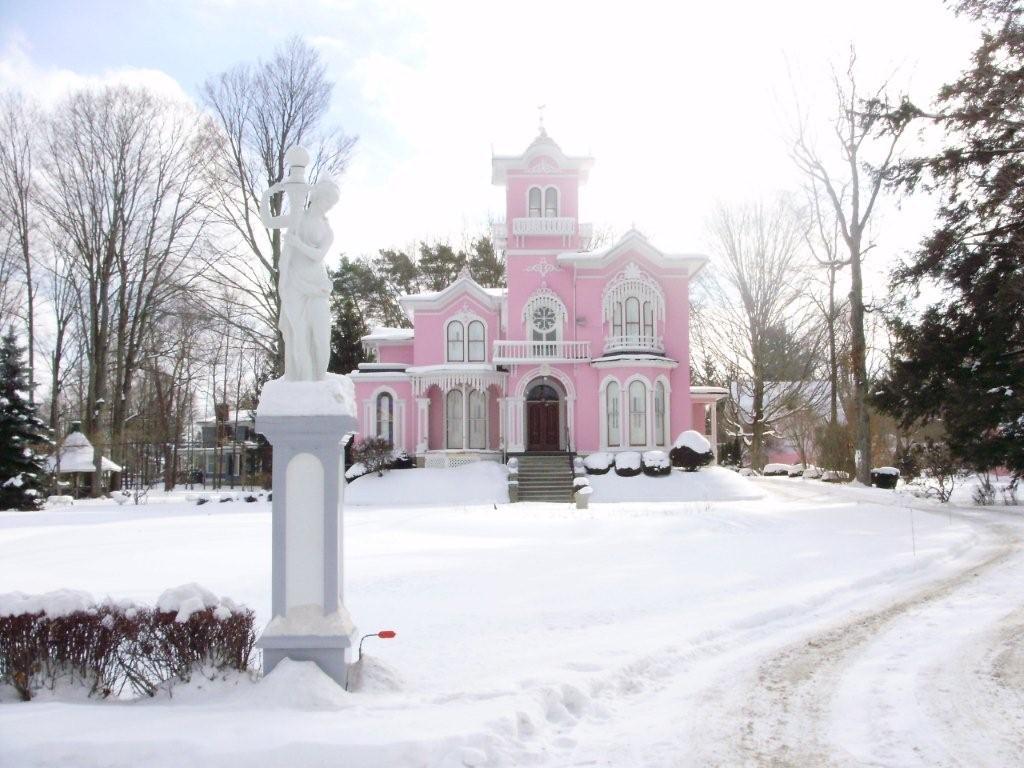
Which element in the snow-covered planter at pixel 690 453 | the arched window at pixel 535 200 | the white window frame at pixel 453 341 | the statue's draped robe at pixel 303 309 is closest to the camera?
the statue's draped robe at pixel 303 309

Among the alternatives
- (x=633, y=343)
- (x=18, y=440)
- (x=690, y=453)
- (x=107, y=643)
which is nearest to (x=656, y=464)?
(x=690, y=453)

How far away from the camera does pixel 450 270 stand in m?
44.1

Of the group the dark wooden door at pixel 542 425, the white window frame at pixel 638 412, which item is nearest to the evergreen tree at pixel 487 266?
the dark wooden door at pixel 542 425

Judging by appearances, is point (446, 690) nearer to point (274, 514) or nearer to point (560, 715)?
point (560, 715)

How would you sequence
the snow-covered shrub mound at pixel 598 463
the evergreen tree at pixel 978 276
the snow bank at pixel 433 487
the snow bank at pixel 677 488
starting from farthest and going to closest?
the snow-covered shrub mound at pixel 598 463 → the snow bank at pixel 433 487 → the snow bank at pixel 677 488 → the evergreen tree at pixel 978 276

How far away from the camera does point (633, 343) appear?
94.4ft

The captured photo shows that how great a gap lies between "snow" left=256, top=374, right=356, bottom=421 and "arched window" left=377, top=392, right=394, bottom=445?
24968mm

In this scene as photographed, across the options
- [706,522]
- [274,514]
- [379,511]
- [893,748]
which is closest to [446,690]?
[274,514]

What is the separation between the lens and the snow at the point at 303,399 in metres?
6.33

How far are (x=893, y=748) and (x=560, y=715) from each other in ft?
6.95

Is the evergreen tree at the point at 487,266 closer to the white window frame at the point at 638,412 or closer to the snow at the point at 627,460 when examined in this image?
the white window frame at the point at 638,412

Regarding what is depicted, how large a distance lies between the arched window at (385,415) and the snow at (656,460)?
10096 mm

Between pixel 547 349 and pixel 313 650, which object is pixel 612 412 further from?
pixel 313 650

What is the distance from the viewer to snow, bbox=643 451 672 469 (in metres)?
26.2
